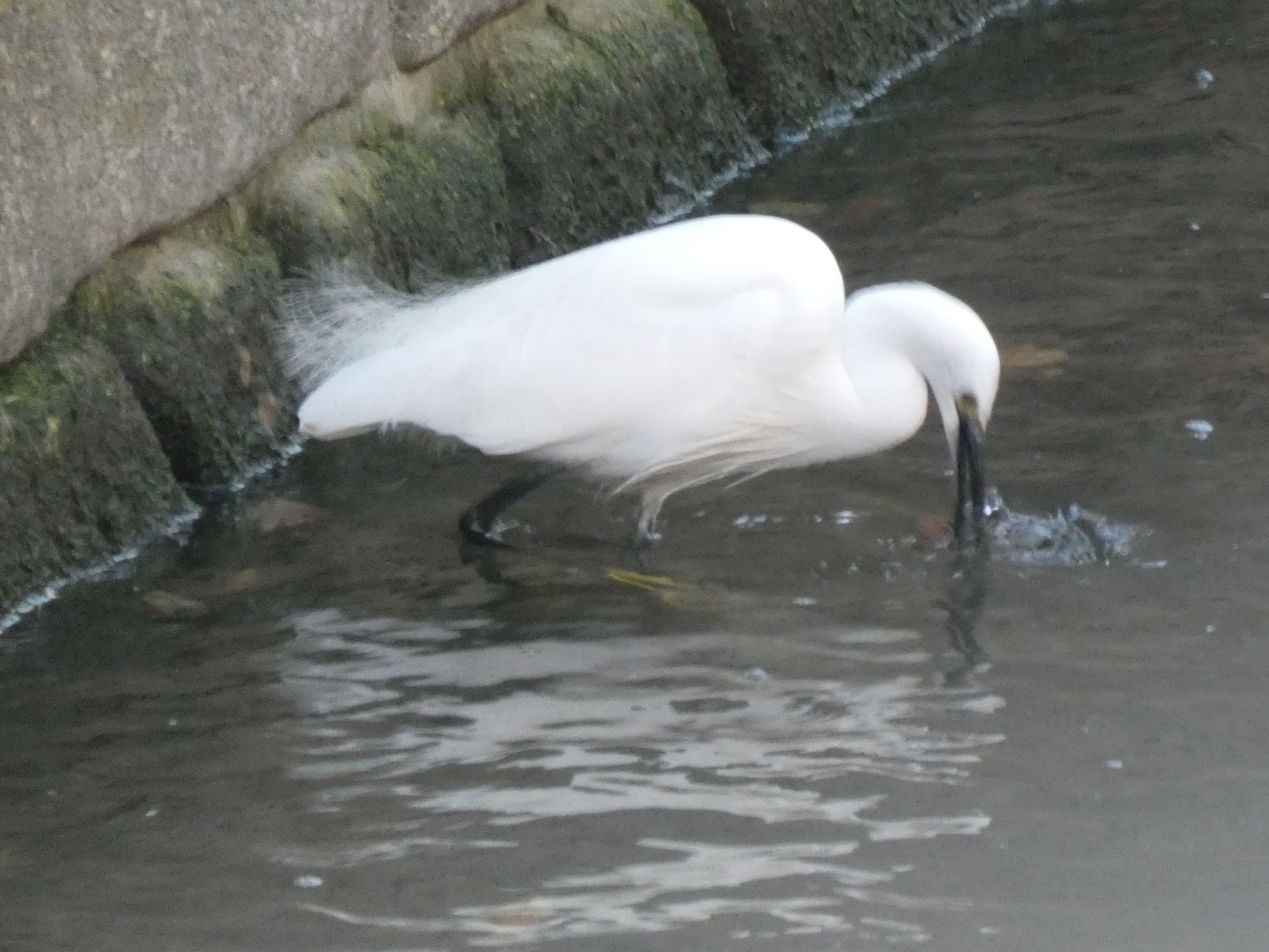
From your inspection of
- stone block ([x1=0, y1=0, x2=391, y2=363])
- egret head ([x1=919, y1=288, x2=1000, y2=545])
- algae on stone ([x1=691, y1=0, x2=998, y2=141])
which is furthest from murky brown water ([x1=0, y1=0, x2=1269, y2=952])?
algae on stone ([x1=691, y1=0, x2=998, y2=141])

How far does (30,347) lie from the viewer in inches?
156

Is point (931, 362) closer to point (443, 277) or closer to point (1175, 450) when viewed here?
point (1175, 450)

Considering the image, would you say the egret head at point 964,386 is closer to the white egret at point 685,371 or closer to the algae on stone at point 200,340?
the white egret at point 685,371

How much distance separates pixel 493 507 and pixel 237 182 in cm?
103

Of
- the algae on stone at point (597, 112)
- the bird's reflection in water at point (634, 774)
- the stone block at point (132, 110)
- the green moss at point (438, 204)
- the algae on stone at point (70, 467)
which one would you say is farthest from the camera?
the algae on stone at point (597, 112)

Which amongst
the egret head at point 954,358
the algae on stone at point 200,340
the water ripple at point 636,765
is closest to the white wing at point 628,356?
the egret head at point 954,358

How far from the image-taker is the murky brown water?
272cm

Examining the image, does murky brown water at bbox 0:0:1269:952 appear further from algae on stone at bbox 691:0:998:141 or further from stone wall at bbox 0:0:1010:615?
algae on stone at bbox 691:0:998:141

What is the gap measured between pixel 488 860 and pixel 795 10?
4.26 metres

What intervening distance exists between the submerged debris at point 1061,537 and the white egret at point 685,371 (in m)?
0.08

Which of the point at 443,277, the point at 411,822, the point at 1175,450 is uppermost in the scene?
the point at 443,277

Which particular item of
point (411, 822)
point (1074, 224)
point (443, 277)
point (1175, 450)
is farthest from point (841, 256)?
point (411, 822)

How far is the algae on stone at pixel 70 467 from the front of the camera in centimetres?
384

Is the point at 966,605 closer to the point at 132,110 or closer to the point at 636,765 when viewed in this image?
the point at 636,765
